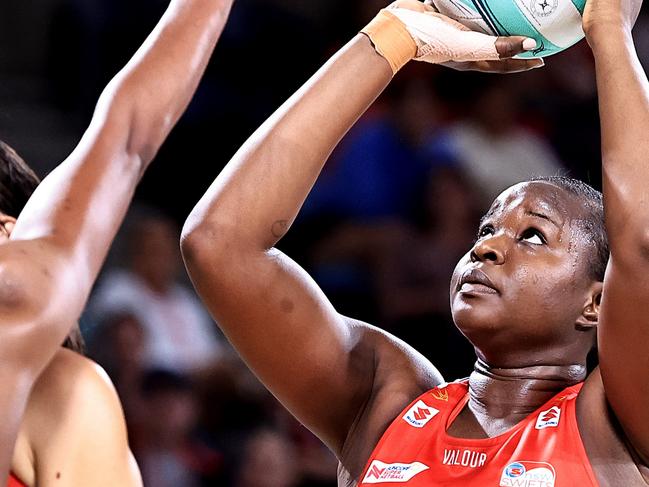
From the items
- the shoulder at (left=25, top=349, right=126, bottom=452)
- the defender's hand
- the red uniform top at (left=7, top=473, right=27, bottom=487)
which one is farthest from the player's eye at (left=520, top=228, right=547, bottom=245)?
the red uniform top at (left=7, top=473, right=27, bottom=487)

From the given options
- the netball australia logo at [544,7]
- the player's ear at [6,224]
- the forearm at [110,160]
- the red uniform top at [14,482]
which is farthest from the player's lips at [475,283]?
the red uniform top at [14,482]

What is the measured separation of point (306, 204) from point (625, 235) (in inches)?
128

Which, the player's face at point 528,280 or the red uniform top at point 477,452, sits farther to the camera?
the player's face at point 528,280

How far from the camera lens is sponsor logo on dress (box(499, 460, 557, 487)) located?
220cm

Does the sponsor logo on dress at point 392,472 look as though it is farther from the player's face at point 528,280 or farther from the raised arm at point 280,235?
the player's face at point 528,280

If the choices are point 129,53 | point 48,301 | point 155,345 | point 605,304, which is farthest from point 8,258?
point 129,53

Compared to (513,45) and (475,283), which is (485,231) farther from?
(513,45)

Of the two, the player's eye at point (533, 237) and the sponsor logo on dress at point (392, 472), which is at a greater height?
the player's eye at point (533, 237)

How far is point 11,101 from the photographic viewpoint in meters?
5.41

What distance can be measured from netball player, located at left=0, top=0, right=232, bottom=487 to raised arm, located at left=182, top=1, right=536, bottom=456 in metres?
0.60

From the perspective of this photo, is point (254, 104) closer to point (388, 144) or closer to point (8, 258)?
point (388, 144)

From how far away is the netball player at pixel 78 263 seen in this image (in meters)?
1.48

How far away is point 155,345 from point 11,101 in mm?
1486

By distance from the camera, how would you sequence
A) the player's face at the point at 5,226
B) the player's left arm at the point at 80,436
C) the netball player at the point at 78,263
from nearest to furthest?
the netball player at the point at 78,263 < the player's left arm at the point at 80,436 < the player's face at the point at 5,226
